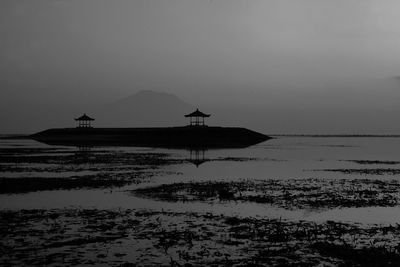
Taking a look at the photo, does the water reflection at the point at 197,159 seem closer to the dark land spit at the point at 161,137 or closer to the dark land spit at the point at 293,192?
the dark land spit at the point at 293,192

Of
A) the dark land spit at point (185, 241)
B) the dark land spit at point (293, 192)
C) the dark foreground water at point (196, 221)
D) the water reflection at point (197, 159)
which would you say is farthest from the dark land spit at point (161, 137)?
the dark land spit at point (185, 241)

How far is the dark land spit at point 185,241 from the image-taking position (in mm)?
10742

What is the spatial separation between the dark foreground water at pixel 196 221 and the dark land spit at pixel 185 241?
0.03 metres

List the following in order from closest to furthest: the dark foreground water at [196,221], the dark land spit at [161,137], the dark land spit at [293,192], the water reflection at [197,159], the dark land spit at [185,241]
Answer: the dark land spit at [185,241] → the dark foreground water at [196,221] → the dark land spit at [293,192] → the water reflection at [197,159] → the dark land spit at [161,137]

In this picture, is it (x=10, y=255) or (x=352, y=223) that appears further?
(x=352, y=223)

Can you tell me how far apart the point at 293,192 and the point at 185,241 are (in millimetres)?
12245

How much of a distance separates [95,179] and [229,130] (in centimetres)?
7126

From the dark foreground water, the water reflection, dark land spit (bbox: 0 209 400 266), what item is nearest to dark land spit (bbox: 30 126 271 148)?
the water reflection

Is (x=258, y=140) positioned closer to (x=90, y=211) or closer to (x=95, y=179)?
(x=95, y=179)

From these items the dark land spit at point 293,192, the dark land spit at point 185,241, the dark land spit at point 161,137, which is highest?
the dark land spit at point 161,137

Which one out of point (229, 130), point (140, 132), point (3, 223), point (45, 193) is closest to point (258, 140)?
point (229, 130)

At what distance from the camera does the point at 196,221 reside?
15664mm

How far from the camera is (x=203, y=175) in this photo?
32.3m

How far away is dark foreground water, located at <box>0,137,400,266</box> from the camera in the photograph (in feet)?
36.5
